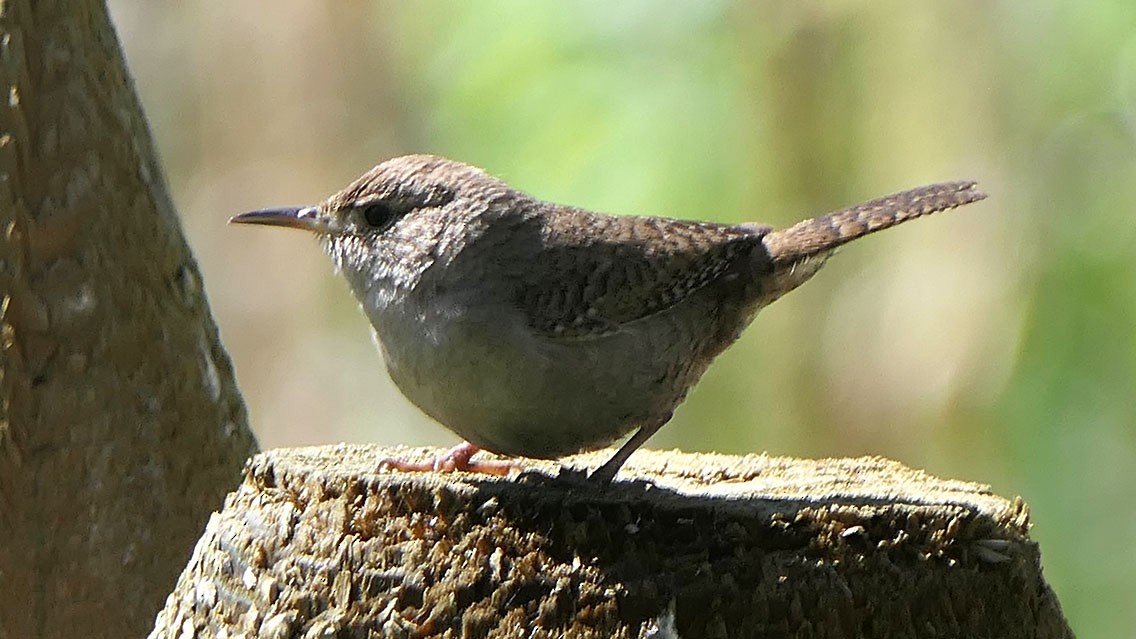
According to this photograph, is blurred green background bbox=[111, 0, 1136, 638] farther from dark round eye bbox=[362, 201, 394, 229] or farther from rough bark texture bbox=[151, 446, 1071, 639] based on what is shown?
rough bark texture bbox=[151, 446, 1071, 639]

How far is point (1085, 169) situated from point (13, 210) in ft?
13.4

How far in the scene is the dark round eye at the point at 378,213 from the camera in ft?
10.9

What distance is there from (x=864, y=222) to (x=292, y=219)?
138cm

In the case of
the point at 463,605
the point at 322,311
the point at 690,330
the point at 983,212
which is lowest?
the point at 463,605

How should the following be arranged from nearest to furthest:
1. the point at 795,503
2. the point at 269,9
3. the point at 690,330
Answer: the point at 795,503, the point at 690,330, the point at 269,9

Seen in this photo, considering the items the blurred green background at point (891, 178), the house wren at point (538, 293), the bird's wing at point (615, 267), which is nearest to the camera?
the house wren at point (538, 293)

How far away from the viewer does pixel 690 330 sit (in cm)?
337

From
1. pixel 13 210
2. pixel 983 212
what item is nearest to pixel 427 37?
pixel 983 212

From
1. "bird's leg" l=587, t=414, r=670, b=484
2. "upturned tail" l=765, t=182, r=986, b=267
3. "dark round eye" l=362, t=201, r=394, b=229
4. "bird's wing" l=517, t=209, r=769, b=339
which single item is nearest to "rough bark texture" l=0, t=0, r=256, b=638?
"dark round eye" l=362, t=201, r=394, b=229

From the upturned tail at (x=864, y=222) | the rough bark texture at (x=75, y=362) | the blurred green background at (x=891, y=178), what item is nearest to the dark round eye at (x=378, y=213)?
the rough bark texture at (x=75, y=362)

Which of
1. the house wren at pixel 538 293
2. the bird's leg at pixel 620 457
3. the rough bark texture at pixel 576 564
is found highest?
the house wren at pixel 538 293

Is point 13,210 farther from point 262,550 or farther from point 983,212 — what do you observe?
point 983,212

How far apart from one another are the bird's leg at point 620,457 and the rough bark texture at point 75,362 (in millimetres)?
1196

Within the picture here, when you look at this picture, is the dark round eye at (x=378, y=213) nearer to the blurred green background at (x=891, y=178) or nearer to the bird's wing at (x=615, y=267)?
the bird's wing at (x=615, y=267)
